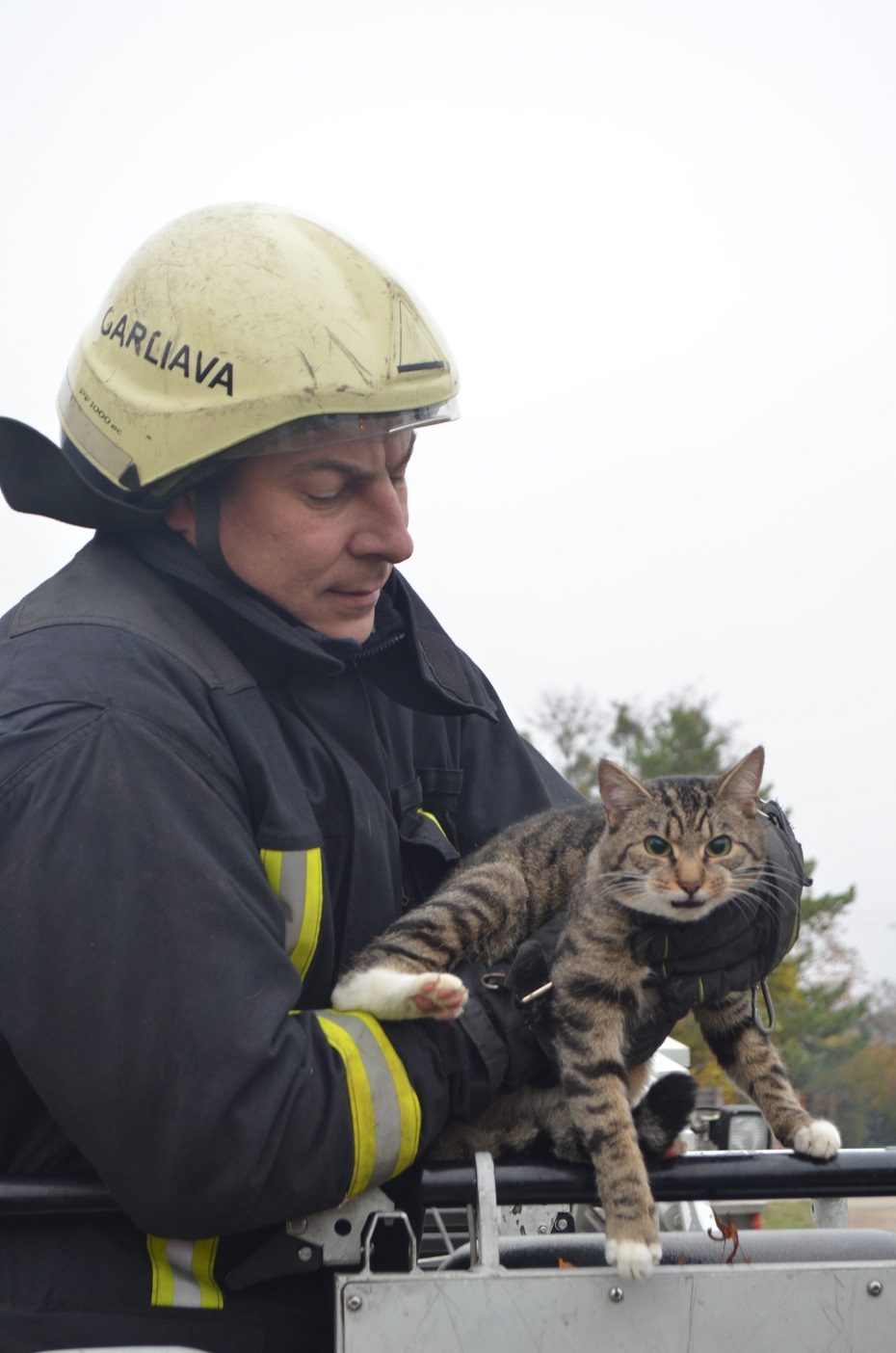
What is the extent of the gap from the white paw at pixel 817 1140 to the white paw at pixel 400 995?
81cm

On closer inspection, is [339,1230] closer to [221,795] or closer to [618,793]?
[221,795]

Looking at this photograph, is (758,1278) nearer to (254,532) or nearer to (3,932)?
(3,932)

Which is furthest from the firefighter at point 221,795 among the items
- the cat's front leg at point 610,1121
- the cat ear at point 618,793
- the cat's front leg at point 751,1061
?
the cat ear at point 618,793

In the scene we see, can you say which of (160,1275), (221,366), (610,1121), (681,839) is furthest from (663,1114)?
(221,366)

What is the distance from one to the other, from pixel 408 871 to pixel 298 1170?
1.13 m

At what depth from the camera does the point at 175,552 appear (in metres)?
2.94

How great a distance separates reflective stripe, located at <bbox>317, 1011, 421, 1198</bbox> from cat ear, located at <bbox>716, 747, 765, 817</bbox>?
1427mm

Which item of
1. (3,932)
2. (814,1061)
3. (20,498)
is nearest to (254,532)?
(20,498)

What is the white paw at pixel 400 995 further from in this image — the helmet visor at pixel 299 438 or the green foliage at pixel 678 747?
the green foliage at pixel 678 747

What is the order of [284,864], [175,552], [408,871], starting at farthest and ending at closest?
1. [408,871]
2. [175,552]
3. [284,864]

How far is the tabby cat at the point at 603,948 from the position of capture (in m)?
2.85

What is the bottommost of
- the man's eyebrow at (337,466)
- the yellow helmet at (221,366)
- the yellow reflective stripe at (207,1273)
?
the yellow reflective stripe at (207,1273)

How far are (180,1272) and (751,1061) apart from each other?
5.03ft

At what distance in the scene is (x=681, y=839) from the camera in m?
3.58
